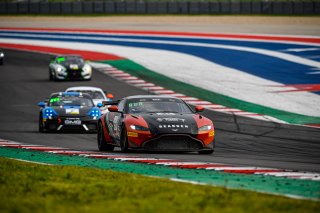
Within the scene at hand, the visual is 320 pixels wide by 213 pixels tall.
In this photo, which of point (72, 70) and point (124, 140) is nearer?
point (124, 140)

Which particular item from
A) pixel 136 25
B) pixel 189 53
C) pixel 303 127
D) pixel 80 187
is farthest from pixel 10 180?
pixel 136 25

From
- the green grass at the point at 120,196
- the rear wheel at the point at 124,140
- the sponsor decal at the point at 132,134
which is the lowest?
the rear wheel at the point at 124,140

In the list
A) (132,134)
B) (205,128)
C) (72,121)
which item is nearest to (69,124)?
(72,121)

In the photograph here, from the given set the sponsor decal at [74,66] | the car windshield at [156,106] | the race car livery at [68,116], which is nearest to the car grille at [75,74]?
the sponsor decal at [74,66]

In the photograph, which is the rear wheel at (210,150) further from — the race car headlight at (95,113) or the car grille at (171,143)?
the race car headlight at (95,113)

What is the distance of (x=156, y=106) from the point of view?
1925 cm

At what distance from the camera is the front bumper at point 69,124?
2561 cm

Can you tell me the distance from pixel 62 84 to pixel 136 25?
23.3m

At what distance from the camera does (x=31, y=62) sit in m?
49.2

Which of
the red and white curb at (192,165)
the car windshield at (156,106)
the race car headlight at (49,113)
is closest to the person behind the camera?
the red and white curb at (192,165)

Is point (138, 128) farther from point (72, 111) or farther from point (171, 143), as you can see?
point (72, 111)

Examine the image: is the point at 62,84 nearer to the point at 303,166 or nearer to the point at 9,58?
the point at 9,58

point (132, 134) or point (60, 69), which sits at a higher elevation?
point (132, 134)

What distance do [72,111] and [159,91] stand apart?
1145 centimetres
